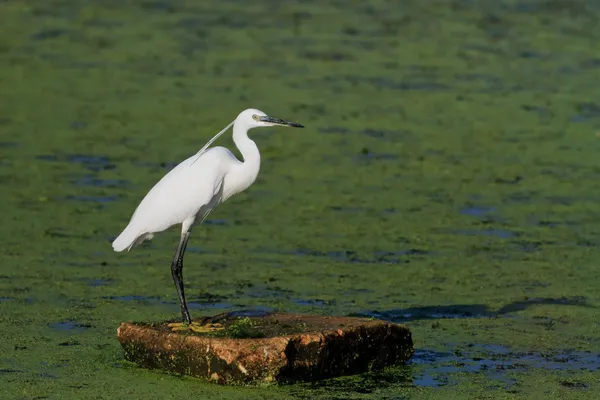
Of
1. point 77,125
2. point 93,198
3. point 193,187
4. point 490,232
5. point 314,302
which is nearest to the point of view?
point 193,187

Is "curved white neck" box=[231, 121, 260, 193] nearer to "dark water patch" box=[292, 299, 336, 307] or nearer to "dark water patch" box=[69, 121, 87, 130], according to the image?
"dark water patch" box=[292, 299, 336, 307]

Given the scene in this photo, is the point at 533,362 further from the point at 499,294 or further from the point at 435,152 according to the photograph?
the point at 435,152

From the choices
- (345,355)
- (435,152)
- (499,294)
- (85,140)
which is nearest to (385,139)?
(435,152)

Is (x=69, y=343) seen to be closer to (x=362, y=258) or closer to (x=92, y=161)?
(x=362, y=258)

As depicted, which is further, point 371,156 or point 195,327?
point 371,156

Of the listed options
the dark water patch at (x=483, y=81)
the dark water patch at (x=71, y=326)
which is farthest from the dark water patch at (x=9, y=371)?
the dark water patch at (x=483, y=81)

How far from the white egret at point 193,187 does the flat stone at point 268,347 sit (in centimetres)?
34

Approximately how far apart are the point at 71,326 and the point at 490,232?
3029mm

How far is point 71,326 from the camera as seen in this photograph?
19.2ft

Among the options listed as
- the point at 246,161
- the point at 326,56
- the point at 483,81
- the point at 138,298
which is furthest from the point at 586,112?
the point at 246,161

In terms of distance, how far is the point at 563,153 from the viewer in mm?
9727

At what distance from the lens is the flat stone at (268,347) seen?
4918 mm

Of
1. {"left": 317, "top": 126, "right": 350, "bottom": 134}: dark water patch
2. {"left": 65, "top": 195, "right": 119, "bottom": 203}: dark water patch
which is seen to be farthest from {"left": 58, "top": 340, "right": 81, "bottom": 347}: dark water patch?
{"left": 317, "top": 126, "right": 350, "bottom": 134}: dark water patch

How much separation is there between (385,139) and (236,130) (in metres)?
4.40
